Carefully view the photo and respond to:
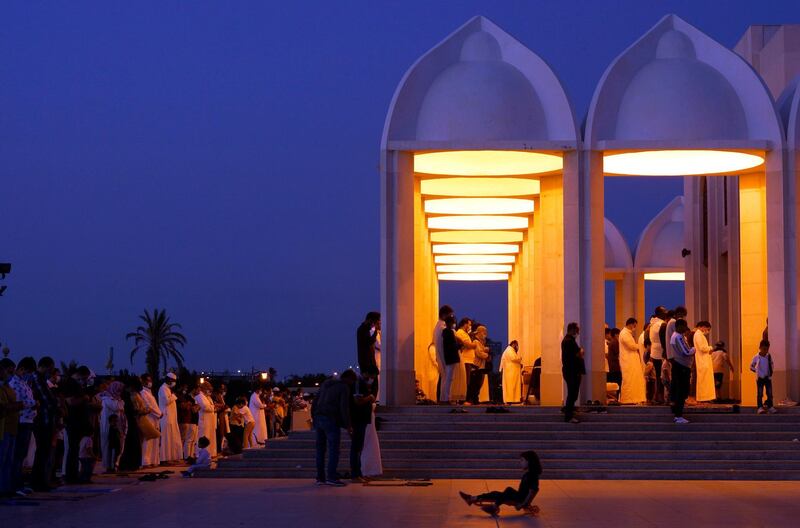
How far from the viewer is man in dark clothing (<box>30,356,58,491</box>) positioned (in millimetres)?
18453

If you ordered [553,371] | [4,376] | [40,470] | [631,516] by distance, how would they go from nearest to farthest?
[631,516], [4,376], [40,470], [553,371]

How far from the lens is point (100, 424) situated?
23.1 m

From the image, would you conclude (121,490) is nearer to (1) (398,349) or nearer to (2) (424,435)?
(2) (424,435)

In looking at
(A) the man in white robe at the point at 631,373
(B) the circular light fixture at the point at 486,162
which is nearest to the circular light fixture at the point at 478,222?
(B) the circular light fixture at the point at 486,162

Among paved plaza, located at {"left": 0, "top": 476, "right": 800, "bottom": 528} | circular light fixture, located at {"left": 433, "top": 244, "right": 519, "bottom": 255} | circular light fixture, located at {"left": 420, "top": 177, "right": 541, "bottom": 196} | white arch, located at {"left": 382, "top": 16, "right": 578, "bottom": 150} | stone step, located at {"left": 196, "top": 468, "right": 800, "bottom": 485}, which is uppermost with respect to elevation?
white arch, located at {"left": 382, "top": 16, "right": 578, "bottom": 150}

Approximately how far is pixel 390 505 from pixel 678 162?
45.1 feet

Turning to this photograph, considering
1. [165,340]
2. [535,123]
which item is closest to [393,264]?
[535,123]

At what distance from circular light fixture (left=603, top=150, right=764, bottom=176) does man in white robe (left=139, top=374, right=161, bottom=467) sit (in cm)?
989

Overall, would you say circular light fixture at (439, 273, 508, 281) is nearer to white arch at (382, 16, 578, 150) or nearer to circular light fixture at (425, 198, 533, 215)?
circular light fixture at (425, 198, 533, 215)

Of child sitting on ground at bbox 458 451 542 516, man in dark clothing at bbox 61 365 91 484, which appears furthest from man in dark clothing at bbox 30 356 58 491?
child sitting on ground at bbox 458 451 542 516

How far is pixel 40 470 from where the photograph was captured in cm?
1847

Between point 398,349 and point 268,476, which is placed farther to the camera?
point 398,349

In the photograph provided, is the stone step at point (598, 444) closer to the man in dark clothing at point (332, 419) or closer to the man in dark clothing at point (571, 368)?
the man in dark clothing at point (571, 368)

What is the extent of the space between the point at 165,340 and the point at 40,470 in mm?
50650
